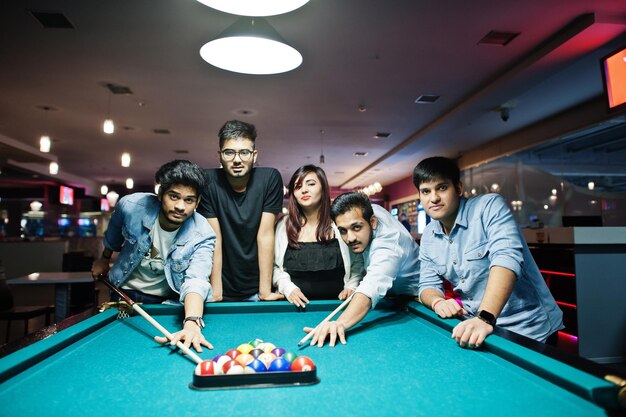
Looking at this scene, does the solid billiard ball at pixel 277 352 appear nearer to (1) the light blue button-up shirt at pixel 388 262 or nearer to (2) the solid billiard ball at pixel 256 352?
(2) the solid billiard ball at pixel 256 352

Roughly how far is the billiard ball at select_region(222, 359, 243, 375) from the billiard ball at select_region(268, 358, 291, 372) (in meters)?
0.08

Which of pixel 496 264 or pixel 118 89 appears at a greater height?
pixel 118 89

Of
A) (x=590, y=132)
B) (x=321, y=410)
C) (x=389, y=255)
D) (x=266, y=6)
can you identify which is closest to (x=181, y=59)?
(x=266, y=6)

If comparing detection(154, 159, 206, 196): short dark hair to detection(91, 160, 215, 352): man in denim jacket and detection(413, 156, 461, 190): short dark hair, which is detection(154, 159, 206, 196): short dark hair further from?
detection(413, 156, 461, 190): short dark hair

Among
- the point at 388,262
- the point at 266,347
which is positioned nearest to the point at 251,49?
the point at 388,262

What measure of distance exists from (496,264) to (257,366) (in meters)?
1.05

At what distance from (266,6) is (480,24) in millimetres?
2598

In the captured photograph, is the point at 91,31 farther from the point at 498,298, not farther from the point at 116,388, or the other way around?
the point at 498,298

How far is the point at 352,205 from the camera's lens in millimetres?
2047

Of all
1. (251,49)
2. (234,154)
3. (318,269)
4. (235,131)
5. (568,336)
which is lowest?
(568,336)

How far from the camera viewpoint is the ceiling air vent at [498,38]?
3.88 meters

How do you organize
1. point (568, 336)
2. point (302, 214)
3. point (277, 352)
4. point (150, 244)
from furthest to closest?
point (568, 336) < point (302, 214) < point (150, 244) < point (277, 352)

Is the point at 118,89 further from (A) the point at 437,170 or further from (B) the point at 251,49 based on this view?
(A) the point at 437,170

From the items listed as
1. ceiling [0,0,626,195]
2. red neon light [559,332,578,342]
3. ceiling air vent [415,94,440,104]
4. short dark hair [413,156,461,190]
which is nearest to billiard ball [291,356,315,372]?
short dark hair [413,156,461,190]
